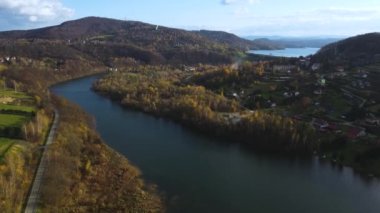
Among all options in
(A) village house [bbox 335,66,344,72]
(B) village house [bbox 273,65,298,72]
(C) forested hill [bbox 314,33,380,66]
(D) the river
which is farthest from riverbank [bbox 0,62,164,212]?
(C) forested hill [bbox 314,33,380,66]

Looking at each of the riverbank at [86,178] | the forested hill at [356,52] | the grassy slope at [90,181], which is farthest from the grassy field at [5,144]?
the forested hill at [356,52]

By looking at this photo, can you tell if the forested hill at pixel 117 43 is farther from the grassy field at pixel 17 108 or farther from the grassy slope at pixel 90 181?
the grassy slope at pixel 90 181

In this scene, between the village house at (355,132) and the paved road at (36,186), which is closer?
the paved road at (36,186)

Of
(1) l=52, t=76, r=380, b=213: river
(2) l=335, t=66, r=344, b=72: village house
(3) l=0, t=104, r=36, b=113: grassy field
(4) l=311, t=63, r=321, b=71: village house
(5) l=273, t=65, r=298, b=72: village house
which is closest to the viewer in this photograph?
(1) l=52, t=76, r=380, b=213: river

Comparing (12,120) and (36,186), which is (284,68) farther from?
(36,186)

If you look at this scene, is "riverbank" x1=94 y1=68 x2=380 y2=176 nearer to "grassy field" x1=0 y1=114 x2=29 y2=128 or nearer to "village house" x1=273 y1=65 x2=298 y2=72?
"grassy field" x1=0 y1=114 x2=29 y2=128

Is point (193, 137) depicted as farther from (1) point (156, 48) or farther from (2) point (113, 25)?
(2) point (113, 25)
